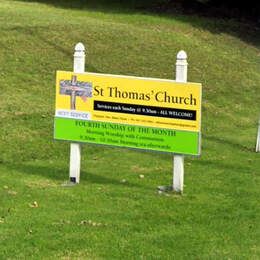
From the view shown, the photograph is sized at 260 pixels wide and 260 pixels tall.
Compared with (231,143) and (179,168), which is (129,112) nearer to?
(179,168)

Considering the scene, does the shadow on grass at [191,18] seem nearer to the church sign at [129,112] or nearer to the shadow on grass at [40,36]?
the shadow on grass at [40,36]

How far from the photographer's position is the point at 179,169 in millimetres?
8367

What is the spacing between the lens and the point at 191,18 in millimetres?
27422

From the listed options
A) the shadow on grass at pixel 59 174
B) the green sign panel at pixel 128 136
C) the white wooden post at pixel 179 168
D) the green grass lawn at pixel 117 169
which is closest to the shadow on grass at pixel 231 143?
the green grass lawn at pixel 117 169

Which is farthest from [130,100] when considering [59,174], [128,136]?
[59,174]

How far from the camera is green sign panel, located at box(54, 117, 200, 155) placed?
27.1 feet

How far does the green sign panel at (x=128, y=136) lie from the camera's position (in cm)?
826

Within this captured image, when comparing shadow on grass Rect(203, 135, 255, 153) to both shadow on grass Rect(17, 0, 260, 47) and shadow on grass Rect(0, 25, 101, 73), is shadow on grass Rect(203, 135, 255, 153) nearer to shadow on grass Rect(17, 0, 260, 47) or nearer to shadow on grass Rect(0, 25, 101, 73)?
shadow on grass Rect(0, 25, 101, 73)

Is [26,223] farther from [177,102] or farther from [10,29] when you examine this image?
[10,29]

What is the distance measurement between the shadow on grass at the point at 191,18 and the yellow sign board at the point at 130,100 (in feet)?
57.6

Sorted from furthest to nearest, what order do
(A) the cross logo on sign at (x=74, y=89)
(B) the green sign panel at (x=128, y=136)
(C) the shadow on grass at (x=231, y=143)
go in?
(C) the shadow on grass at (x=231, y=143) < (A) the cross logo on sign at (x=74, y=89) < (B) the green sign panel at (x=128, y=136)

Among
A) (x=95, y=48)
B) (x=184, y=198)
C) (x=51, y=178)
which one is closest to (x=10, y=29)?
(x=95, y=48)

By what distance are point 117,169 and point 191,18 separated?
18482 mm

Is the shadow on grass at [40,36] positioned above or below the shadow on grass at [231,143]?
above
